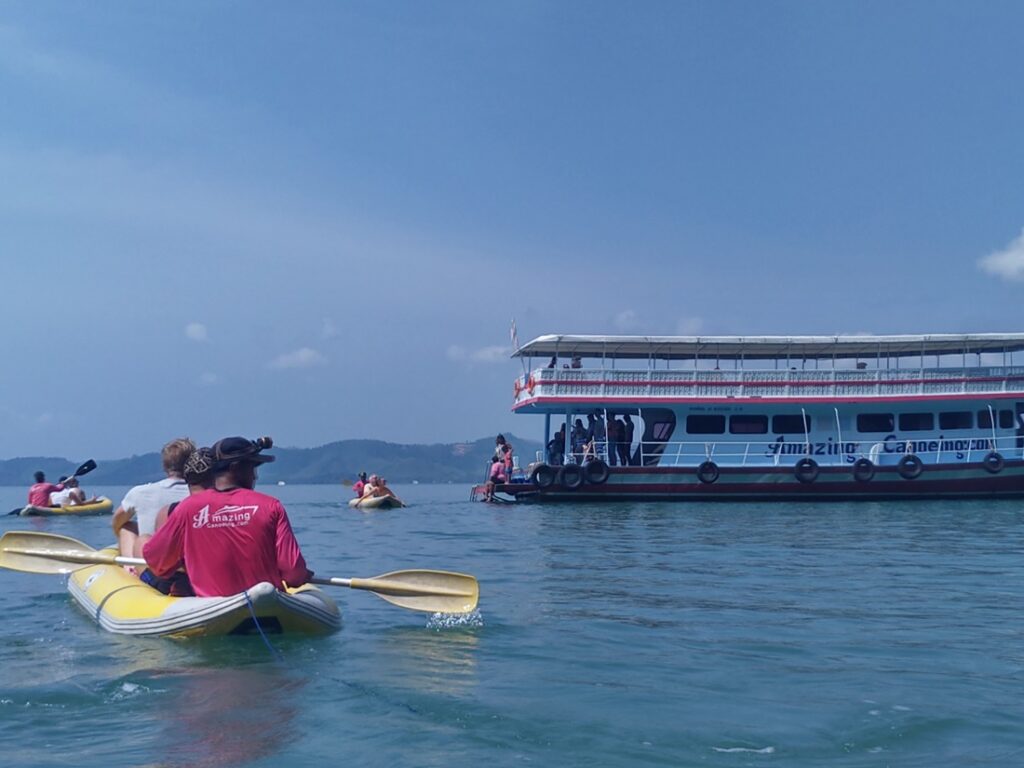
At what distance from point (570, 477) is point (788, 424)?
6387mm

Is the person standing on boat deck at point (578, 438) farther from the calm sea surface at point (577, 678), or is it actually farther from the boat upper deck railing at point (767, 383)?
the calm sea surface at point (577, 678)

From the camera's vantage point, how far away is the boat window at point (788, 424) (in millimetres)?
27391

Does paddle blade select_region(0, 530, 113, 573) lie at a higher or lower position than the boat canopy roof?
lower

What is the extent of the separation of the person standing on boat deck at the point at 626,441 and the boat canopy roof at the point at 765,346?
1827 millimetres

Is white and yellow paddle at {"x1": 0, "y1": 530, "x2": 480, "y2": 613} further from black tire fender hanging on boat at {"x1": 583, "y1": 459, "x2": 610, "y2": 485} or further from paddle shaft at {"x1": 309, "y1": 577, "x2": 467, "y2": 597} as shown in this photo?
black tire fender hanging on boat at {"x1": 583, "y1": 459, "x2": 610, "y2": 485}

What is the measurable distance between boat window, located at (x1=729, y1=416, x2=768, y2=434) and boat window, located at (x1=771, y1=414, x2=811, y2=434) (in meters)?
0.26

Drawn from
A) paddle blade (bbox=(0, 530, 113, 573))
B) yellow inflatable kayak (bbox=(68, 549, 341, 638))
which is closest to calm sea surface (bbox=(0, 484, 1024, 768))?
yellow inflatable kayak (bbox=(68, 549, 341, 638))

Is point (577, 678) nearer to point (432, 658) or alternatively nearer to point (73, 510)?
point (432, 658)

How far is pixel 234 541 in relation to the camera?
256 inches

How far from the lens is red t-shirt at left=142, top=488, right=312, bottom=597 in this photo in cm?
646

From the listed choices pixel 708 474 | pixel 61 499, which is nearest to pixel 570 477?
pixel 708 474

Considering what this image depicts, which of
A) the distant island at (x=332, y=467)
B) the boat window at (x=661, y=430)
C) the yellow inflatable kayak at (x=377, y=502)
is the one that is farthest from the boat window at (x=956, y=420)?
the distant island at (x=332, y=467)

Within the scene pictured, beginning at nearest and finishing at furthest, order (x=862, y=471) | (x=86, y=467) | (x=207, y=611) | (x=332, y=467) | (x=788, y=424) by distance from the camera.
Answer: (x=207, y=611), (x=86, y=467), (x=862, y=471), (x=788, y=424), (x=332, y=467)

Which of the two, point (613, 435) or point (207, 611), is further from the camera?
point (613, 435)
